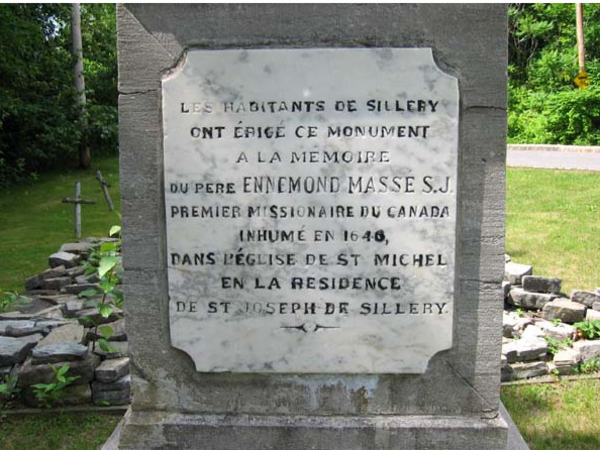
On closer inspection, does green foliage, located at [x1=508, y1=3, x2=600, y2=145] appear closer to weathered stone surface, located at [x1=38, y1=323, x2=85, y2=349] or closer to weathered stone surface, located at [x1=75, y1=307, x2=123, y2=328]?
weathered stone surface, located at [x1=75, y1=307, x2=123, y2=328]

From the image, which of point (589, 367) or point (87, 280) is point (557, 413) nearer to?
point (589, 367)

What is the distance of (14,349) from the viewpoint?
4.29 m

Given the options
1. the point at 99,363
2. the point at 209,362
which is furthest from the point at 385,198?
the point at 99,363

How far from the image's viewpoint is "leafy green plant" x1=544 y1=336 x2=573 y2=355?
459 centimetres

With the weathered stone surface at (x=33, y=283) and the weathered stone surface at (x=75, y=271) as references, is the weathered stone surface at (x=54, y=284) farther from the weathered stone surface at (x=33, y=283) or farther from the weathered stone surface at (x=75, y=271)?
the weathered stone surface at (x=75, y=271)

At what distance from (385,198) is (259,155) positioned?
0.55m

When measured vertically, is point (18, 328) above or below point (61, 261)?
below

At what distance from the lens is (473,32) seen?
8.38 feet

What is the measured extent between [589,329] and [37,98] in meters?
17.3

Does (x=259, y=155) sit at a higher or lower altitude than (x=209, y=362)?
higher

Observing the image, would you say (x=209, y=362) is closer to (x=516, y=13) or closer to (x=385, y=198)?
(x=385, y=198)

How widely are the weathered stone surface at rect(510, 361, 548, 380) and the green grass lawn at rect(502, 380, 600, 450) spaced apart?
0.12 meters

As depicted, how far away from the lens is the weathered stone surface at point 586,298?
5.34 m

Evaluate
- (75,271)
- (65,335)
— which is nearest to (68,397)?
(65,335)
